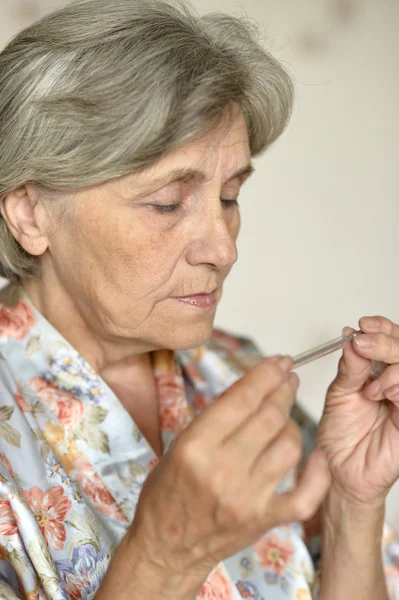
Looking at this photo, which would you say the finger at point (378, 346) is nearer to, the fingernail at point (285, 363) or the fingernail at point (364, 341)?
the fingernail at point (364, 341)

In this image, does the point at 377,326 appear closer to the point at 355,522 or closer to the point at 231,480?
the point at 355,522

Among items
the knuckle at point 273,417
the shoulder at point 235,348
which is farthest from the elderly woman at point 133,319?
the shoulder at point 235,348

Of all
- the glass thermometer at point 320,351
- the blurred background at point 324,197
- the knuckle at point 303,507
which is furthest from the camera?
the blurred background at point 324,197

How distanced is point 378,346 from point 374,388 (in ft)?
0.31

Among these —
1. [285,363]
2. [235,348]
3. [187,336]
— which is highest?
[285,363]

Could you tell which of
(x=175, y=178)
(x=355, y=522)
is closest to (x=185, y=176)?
(x=175, y=178)

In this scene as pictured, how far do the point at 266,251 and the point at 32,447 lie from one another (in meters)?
1.38

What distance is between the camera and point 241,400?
30.9 inches

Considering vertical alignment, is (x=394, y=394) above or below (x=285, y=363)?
below

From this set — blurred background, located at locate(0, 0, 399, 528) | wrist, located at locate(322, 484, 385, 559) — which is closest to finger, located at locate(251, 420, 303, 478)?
wrist, located at locate(322, 484, 385, 559)

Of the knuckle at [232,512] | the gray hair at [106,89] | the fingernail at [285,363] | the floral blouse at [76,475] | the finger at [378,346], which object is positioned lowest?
the floral blouse at [76,475]

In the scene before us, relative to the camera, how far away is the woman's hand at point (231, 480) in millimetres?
757

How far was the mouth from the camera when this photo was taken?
46.0 inches

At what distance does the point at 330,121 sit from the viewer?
230 centimetres
